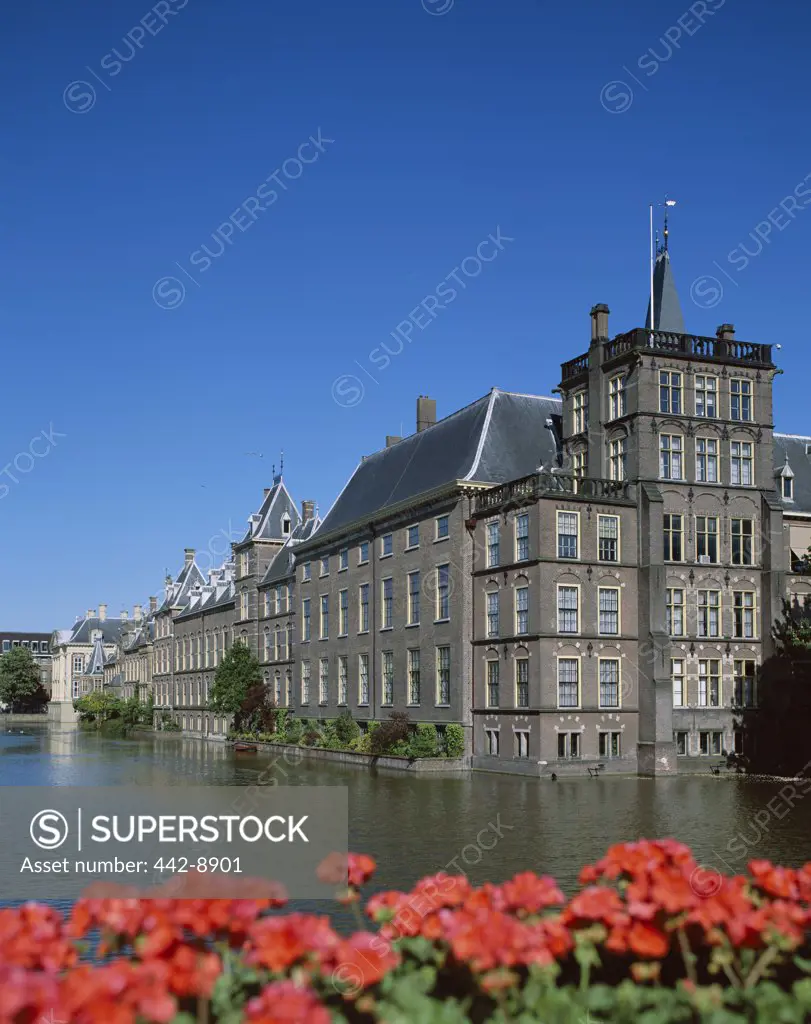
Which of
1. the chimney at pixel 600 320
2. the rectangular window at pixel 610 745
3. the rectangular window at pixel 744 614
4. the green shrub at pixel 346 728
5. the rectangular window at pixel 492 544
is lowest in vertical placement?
the green shrub at pixel 346 728

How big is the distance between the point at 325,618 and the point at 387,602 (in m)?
10.5

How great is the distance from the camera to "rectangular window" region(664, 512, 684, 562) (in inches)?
1970

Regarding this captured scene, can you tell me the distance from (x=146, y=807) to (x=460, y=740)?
Result: 21.9 metres

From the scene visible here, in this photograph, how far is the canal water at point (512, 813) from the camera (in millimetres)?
24156

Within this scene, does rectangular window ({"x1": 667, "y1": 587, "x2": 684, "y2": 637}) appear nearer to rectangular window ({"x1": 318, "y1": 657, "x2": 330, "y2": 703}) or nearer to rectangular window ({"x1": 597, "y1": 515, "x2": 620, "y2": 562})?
rectangular window ({"x1": 597, "y1": 515, "x2": 620, "y2": 562})

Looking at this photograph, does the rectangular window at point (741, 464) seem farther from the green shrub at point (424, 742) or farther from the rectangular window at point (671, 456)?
the green shrub at point (424, 742)

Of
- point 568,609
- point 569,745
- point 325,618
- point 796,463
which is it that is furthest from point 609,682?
point 325,618

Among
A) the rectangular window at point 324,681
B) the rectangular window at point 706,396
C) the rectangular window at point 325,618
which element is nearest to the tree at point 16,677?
the rectangular window at point 324,681

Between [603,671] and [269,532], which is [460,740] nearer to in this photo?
[603,671]

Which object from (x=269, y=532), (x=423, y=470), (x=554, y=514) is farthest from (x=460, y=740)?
(x=269, y=532)

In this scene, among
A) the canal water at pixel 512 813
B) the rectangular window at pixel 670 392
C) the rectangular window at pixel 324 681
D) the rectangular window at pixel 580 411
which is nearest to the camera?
the canal water at pixel 512 813

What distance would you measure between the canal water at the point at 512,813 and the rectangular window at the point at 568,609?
632 cm

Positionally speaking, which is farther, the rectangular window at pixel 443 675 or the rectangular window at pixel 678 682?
the rectangular window at pixel 443 675

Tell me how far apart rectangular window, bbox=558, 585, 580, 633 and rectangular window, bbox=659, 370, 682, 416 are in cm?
905
